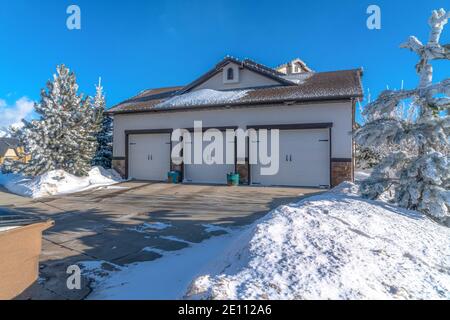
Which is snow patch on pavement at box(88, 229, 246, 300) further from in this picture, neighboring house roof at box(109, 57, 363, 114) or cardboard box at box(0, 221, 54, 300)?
neighboring house roof at box(109, 57, 363, 114)

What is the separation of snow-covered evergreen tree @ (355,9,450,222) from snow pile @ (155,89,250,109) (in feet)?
29.5

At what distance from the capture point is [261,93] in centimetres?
1394

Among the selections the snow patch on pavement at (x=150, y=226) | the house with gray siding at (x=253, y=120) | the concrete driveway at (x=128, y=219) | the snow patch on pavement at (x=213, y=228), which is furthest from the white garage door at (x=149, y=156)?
the snow patch on pavement at (x=213, y=228)

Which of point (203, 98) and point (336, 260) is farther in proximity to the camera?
point (203, 98)

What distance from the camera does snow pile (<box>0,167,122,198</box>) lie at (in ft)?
35.5

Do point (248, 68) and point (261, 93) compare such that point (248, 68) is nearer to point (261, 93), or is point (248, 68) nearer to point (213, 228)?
point (261, 93)

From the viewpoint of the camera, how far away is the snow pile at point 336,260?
7.48ft

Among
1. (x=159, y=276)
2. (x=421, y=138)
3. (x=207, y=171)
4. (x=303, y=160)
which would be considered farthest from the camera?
(x=207, y=171)

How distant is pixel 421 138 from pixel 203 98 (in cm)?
1155

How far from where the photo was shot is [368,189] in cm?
525

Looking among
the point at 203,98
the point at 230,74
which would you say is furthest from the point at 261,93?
the point at 203,98

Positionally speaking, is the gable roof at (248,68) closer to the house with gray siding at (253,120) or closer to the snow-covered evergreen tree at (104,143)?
the house with gray siding at (253,120)
